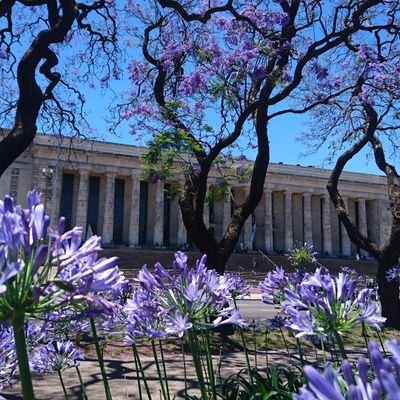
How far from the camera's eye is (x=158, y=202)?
5812cm

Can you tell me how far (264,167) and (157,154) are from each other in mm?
3286

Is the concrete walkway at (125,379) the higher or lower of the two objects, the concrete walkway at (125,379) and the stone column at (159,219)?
the lower

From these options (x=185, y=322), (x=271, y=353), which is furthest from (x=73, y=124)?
(x=185, y=322)

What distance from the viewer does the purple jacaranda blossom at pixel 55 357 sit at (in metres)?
2.48

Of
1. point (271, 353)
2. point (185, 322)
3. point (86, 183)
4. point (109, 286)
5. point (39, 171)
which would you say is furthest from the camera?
point (86, 183)

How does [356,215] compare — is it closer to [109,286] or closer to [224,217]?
[224,217]

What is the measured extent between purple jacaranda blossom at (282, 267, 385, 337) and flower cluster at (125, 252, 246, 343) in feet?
0.92

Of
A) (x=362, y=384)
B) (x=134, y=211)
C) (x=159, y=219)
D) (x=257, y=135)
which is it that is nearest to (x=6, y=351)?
(x=362, y=384)

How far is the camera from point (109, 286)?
1.30 metres

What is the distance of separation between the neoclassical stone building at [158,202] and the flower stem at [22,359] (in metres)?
45.0

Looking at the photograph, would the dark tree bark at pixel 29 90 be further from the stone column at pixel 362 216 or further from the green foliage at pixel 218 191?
the stone column at pixel 362 216

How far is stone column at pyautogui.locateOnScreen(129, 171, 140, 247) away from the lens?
185 ft

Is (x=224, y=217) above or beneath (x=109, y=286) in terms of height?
above

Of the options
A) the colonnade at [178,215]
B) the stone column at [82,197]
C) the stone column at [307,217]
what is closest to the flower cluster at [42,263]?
the colonnade at [178,215]
